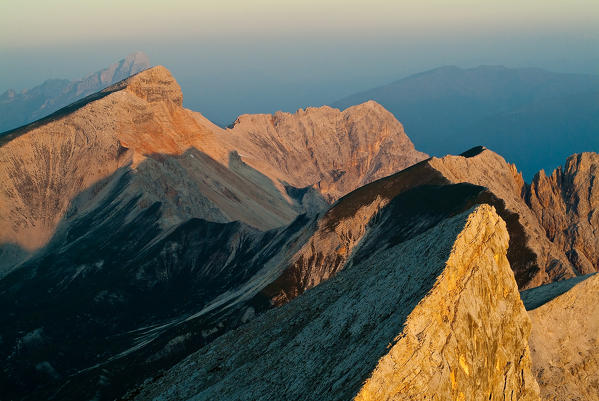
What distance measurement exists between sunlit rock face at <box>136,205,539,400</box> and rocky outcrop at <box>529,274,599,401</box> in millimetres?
9405

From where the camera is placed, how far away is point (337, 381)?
106 feet

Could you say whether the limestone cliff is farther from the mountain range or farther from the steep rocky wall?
the steep rocky wall

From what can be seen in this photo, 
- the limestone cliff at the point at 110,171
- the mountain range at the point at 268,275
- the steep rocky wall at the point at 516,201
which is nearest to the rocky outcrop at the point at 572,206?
the mountain range at the point at 268,275

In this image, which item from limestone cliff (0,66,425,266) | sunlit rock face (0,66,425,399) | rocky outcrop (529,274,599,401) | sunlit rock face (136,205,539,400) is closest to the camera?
sunlit rock face (136,205,539,400)

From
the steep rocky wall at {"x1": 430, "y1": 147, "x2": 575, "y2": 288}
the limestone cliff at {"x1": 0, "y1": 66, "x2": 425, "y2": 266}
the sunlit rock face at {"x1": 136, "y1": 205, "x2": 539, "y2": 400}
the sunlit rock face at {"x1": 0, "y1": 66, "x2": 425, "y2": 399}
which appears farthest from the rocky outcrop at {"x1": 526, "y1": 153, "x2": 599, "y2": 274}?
the sunlit rock face at {"x1": 136, "y1": 205, "x2": 539, "y2": 400}

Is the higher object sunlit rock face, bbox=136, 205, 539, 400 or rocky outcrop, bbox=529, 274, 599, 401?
sunlit rock face, bbox=136, 205, 539, 400

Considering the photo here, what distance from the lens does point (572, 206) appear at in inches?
4924

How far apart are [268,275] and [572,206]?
6576cm

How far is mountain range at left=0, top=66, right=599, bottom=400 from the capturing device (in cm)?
3409

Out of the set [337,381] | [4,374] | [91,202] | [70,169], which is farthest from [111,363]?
[70,169]

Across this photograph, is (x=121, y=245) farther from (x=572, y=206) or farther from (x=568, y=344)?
(x=568, y=344)

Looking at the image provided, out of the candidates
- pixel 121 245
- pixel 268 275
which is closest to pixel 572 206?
pixel 268 275

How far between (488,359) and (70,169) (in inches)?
6425

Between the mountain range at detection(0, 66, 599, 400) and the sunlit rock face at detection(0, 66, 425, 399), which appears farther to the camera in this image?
the sunlit rock face at detection(0, 66, 425, 399)
